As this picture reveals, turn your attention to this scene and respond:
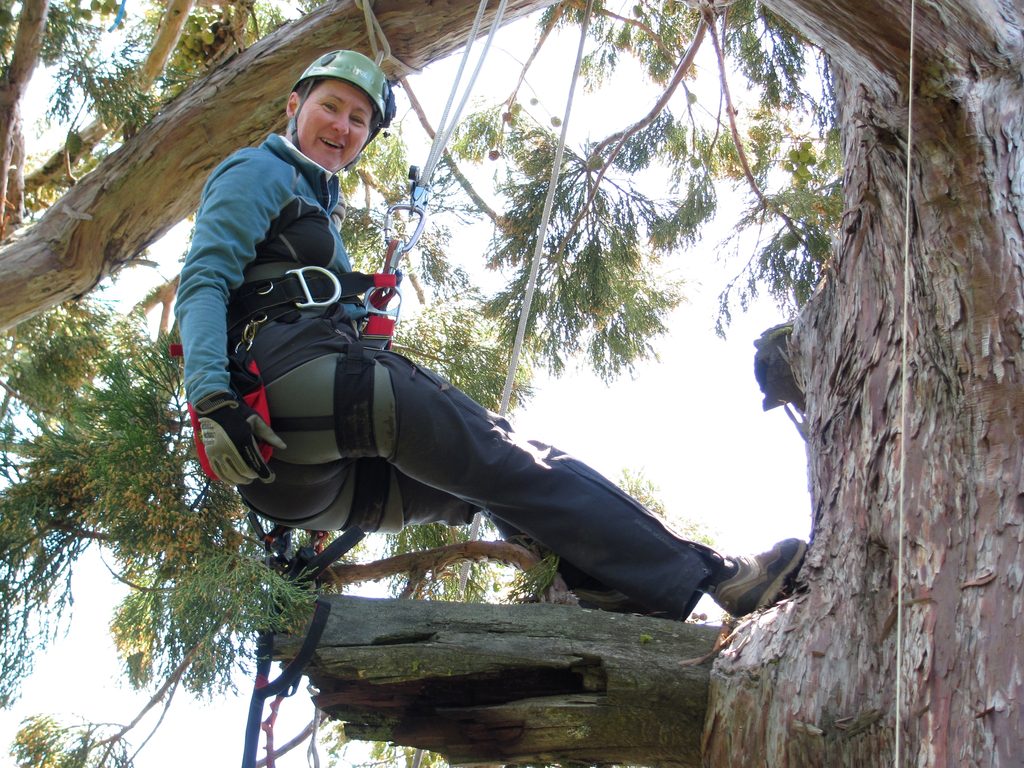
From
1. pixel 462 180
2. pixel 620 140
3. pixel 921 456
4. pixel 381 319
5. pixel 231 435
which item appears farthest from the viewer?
pixel 462 180

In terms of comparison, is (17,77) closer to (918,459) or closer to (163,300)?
(163,300)

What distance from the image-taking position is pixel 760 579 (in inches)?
95.3

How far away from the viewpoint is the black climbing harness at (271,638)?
2.30 m

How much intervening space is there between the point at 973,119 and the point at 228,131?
2756mm

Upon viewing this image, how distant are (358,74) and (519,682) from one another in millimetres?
1706

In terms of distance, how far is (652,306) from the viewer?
545 cm

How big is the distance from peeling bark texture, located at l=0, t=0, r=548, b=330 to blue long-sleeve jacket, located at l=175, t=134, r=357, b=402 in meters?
1.33

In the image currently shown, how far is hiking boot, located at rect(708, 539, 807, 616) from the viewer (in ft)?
7.91

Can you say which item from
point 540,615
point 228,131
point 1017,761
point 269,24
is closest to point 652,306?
point 228,131

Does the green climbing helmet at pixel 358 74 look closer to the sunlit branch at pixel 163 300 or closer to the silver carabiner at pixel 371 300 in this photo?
the silver carabiner at pixel 371 300

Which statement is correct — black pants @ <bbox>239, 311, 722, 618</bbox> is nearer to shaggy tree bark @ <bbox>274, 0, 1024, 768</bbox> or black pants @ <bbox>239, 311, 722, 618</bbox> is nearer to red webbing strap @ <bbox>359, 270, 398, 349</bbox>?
red webbing strap @ <bbox>359, 270, 398, 349</bbox>

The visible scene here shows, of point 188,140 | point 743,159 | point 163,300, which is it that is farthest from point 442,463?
point 163,300

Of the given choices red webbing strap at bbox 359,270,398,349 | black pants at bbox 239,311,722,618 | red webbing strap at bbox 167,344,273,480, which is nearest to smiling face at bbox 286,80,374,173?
red webbing strap at bbox 359,270,398,349

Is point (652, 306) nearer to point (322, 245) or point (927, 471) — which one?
point (322, 245)
